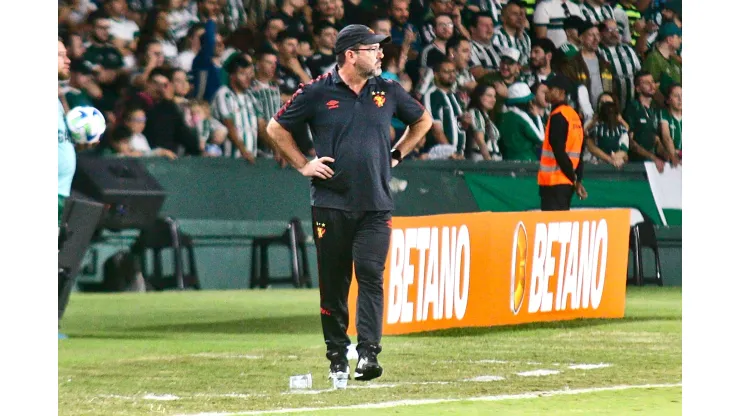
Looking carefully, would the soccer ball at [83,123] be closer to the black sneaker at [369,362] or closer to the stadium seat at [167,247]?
the stadium seat at [167,247]

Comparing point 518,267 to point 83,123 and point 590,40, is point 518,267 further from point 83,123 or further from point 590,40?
point 590,40

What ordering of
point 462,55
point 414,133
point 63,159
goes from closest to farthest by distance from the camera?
1. point 414,133
2. point 63,159
3. point 462,55

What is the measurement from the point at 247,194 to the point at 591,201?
3.05 metres

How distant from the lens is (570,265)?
29.6 feet

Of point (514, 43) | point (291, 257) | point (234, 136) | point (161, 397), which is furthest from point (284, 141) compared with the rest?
point (514, 43)

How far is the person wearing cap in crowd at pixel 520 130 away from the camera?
11703 millimetres

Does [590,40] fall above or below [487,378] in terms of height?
above

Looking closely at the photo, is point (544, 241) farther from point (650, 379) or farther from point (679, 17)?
point (679, 17)

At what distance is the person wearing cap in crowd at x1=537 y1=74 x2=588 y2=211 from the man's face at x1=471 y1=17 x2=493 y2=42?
1520 millimetres

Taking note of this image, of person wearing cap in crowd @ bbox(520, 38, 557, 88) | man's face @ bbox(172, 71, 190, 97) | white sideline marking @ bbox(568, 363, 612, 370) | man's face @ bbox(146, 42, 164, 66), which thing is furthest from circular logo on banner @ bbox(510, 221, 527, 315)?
person wearing cap in crowd @ bbox(520, 38, 557, 88)

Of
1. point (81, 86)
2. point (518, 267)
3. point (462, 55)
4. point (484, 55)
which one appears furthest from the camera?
point (484, 55)

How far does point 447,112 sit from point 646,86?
2.30m

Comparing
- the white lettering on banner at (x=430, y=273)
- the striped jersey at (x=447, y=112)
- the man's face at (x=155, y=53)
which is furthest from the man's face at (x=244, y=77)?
the white lettering on banner at (x=430, y=273)
